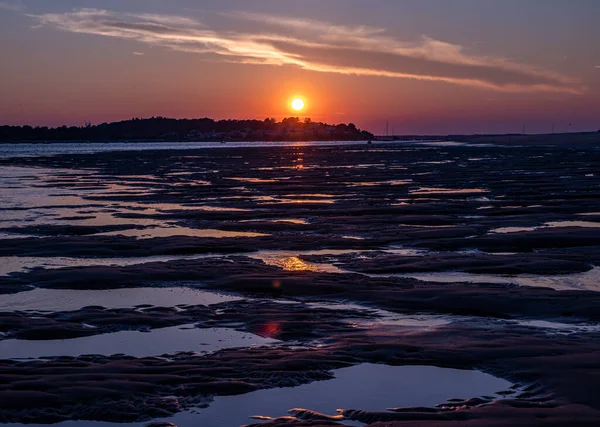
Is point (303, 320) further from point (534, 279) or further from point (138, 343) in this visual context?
point (534, 279)

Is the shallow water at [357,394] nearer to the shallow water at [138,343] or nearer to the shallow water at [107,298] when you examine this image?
the shallow water at [138,343]

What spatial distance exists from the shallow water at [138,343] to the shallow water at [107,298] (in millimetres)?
1695

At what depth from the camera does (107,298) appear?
1083cm

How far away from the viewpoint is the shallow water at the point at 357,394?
603 centimetres

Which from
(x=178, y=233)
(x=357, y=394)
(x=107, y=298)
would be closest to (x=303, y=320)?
(x=357, y=394)

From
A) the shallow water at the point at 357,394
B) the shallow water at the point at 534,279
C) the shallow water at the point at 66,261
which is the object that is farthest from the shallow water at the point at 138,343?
the shallow water at the point at 66,261

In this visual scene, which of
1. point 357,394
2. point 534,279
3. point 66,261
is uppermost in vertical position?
point 534,279

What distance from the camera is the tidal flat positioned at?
620cm

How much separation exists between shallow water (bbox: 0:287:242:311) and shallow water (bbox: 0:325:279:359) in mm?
1695

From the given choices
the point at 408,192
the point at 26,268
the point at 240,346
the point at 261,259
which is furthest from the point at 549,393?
the point at 408,192

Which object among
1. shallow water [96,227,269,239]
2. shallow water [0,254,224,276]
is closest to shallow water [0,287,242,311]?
shallow water [0,254,224,276]

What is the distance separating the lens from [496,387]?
21.9 ft

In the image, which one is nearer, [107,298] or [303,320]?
[303,320]

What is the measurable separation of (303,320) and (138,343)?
206 cm
